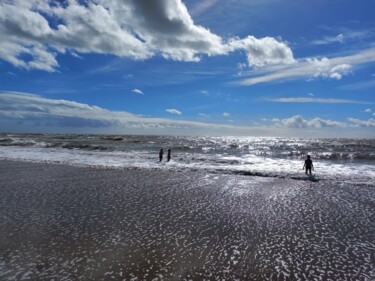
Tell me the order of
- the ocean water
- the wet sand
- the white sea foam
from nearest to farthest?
the wet sand
the white sea foam
the ocean water

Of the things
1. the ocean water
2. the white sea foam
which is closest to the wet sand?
the white sea foam

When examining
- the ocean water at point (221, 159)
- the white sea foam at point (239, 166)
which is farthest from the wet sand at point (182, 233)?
the ocean water at point (221, 159)

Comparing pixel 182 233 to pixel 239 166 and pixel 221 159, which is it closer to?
pixel 239 166

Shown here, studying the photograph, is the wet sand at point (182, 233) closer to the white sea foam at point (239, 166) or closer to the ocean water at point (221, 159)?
the white sea foam at point (239, 166)

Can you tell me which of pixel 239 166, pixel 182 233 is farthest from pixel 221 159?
pixel 182 233

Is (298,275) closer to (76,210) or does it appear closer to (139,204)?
(139,204)

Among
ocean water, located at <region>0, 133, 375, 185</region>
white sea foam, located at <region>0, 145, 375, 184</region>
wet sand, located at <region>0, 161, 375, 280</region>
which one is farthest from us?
ocean water, located at <region>0, 133, 375, 185</region>

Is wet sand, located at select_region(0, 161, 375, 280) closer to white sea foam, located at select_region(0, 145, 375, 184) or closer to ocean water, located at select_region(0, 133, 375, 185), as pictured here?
white sea foam, located at select_region(0, 145, 375, 184)

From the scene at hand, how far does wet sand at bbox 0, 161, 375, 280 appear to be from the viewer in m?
8.52

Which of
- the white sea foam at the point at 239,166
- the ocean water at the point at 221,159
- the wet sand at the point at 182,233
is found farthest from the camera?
the ocean water at the point at 221,159

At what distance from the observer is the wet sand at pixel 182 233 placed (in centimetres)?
852

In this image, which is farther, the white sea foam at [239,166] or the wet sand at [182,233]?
the white sea foam at [239,166]

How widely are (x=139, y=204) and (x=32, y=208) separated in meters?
5.18

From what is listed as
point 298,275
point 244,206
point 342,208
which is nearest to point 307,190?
point 342,208
